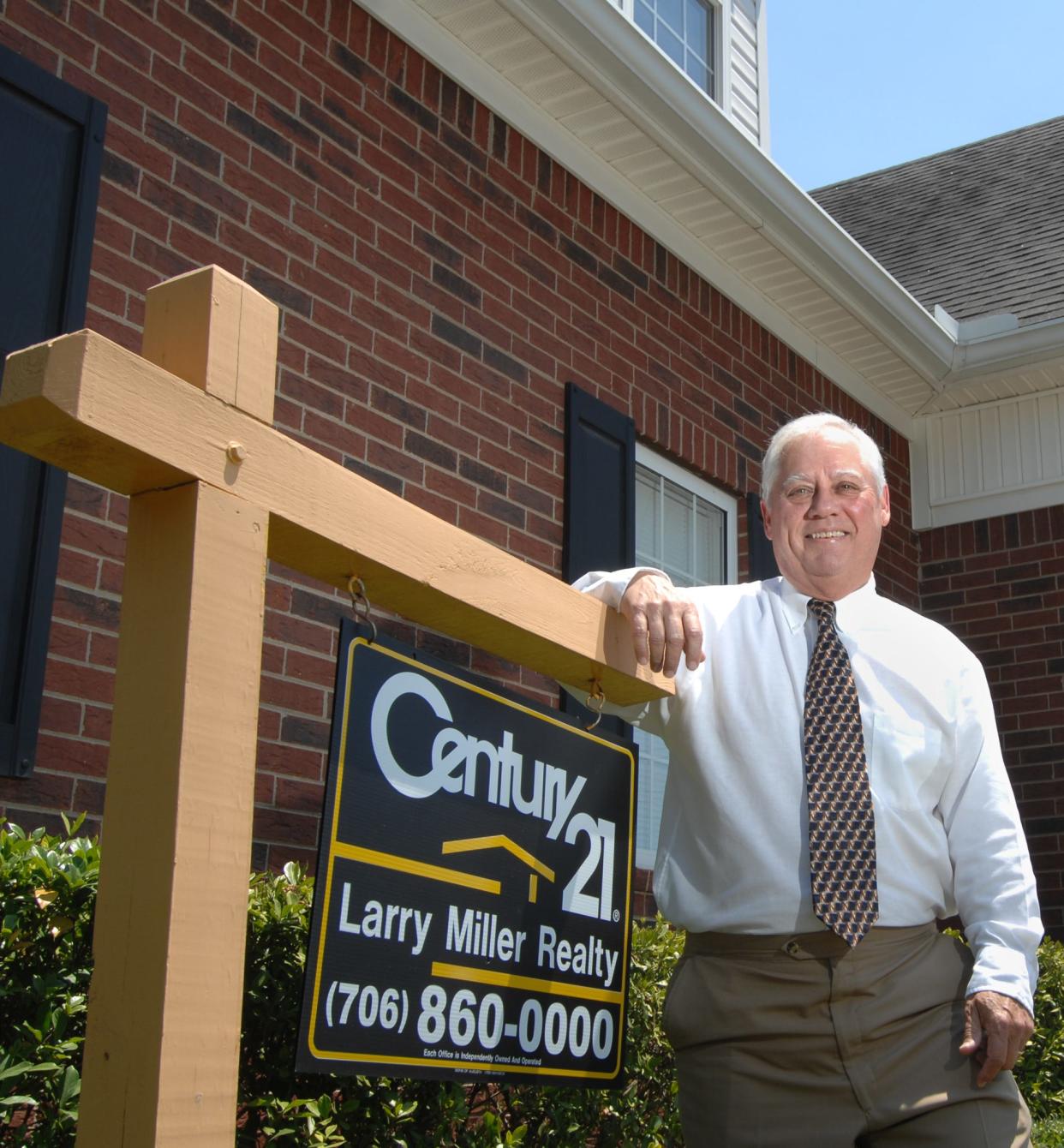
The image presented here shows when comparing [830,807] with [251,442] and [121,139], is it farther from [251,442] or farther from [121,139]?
[121,139]

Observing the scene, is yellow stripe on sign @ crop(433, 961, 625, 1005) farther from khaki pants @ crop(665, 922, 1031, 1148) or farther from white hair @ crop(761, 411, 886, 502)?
white hair @ crop(761, 411, 886, 502)

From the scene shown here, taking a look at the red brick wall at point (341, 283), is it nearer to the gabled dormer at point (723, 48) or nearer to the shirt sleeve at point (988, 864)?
the gabled dormer at point (723, 48)

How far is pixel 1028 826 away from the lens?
7.82 meters

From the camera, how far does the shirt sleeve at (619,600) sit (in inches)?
93.4

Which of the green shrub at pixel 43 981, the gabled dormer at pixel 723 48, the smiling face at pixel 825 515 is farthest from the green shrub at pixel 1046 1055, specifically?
the gabled dormer at pixel 723 48

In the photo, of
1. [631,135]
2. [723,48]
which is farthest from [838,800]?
[723,48]

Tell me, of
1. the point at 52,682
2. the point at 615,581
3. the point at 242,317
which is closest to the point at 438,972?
the point at 615,581

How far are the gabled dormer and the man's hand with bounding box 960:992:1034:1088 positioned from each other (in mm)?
5817

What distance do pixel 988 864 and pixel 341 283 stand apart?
3074 millimetres

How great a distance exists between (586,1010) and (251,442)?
3.72ft

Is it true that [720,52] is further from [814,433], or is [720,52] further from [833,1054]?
[833,1054]

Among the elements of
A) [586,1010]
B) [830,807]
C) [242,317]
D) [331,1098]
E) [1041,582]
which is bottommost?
[331,1098]

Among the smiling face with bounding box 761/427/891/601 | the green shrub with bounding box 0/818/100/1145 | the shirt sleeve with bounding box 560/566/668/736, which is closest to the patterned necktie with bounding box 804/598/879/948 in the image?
the smiling face with bounding box 761/427/891/601

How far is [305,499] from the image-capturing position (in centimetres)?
182
